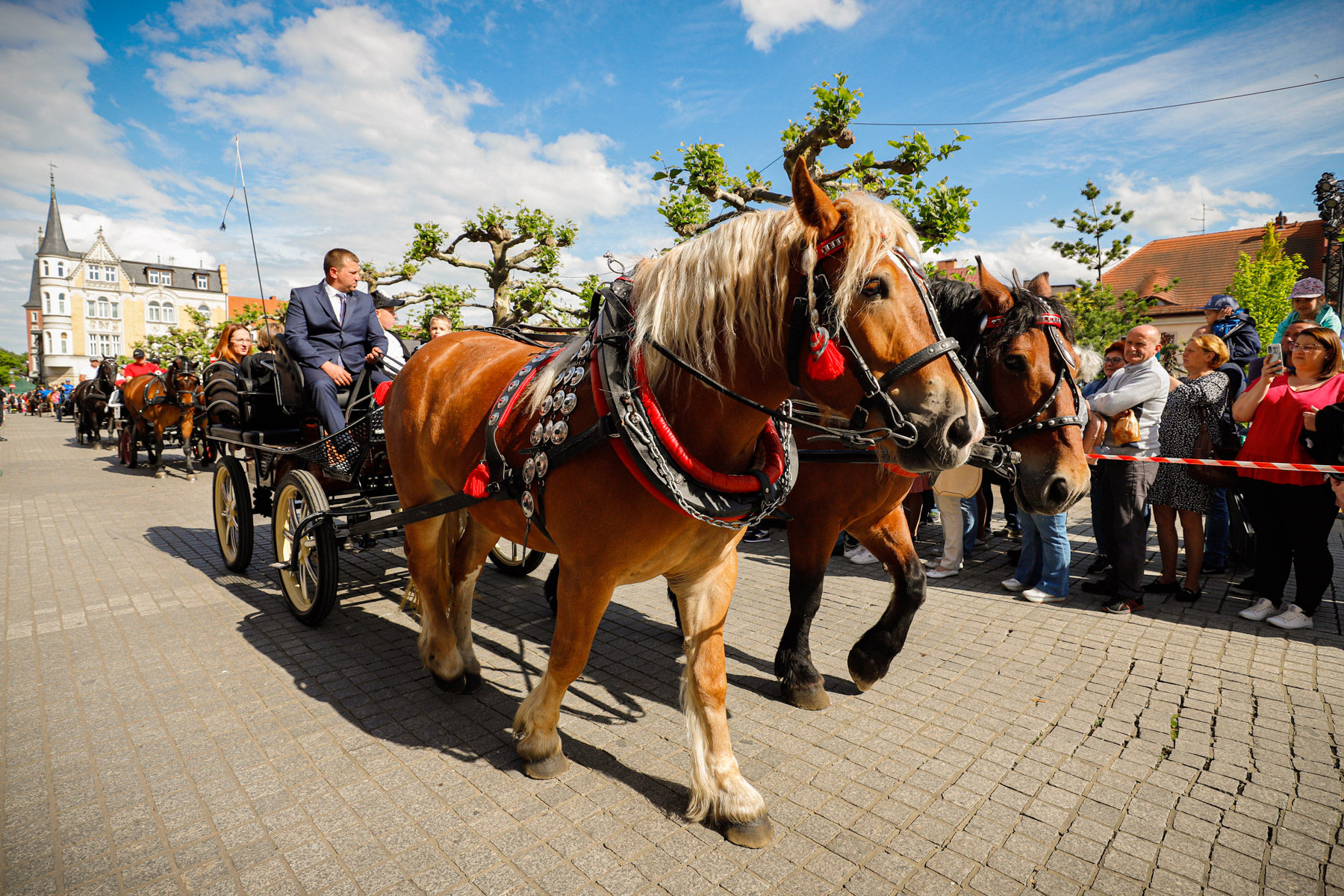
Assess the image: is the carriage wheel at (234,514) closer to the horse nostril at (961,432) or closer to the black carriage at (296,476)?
the black carriage at (296,476)

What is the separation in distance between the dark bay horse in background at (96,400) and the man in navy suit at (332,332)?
585 inches

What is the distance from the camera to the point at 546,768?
2602 mm

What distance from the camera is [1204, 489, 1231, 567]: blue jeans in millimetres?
5711

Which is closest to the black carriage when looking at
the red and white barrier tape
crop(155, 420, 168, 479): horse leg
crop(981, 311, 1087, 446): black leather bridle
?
crop(981, 311, 1087, 446): black leather bridle

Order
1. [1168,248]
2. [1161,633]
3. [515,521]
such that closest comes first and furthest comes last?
[515,521] < [1161,633] < [1168,248]

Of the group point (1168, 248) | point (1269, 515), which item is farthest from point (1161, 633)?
point (1168, 248)

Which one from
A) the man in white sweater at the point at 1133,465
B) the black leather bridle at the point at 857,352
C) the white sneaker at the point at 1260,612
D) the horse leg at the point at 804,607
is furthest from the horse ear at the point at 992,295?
the white sneaker at the point at 1260,612

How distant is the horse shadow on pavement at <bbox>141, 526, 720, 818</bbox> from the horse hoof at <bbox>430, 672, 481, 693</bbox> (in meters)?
0.04

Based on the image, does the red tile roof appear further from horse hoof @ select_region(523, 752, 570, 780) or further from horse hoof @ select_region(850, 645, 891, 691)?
horse hoof @ select_region(523, 752, 570, 780)

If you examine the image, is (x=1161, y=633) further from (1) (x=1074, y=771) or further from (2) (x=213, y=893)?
(2) (x=213, y=893)

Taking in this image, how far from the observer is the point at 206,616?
448 cm

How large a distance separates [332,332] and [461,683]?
2712 millimetres

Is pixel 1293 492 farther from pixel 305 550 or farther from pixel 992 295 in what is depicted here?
pixel 305 550

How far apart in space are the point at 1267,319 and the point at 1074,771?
100 feet
